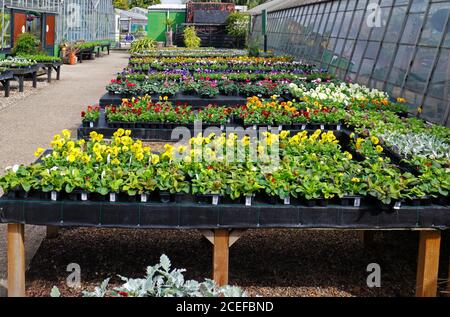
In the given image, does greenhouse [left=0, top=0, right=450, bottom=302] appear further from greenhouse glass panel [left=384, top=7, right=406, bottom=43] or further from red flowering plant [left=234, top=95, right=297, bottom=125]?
greenhouse glass panel [left=384, top=7, right=406, bottom=43]

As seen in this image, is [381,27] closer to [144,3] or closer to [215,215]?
[215,215]

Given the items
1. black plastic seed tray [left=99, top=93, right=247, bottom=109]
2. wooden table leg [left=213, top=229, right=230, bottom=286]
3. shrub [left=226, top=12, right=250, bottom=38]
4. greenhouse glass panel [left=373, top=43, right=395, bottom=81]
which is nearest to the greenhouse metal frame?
shrub [left=226, top=12, right=250, bottom=38]

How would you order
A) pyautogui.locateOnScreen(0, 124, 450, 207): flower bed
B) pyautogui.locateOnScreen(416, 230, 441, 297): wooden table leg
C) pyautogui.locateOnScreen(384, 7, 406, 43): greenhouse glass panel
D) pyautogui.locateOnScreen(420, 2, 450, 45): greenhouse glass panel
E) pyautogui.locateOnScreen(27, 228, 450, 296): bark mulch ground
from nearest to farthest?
1. pyautogui.locateOnScreen(416, 230, 441, 297): wooden table leg
2. pyautogui.locateOnScreen(0, 124, 450, 207): flower bed
3. pyautogui.locateOnScreen(27, 228, 450, 296): bark mulch ground
4. pyautogui.locateOnScreen(420, 2, 450, 45): greenhouse glass panel
5. pyautogui.locateOnScreen(384, 7, 406, 43): greenhouse glass panel

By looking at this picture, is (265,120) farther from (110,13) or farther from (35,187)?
(110,13)

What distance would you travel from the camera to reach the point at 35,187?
413cm

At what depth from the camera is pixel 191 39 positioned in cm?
3650

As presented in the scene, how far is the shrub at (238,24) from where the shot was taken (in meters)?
37.7

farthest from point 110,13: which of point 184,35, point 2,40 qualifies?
point 2,40

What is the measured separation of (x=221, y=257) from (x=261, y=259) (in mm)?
1039

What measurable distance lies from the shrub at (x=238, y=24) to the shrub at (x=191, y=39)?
2553 mm

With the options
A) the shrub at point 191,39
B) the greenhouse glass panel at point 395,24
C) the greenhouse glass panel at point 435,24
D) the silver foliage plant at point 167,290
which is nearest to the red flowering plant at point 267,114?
the greenhouse glass panel at point 435,24

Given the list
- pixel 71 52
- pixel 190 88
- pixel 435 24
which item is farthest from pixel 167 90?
pixel 71 52

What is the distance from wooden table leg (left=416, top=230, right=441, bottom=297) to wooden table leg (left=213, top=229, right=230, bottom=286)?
1380 mm

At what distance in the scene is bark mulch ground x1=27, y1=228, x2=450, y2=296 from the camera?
14.7ft
